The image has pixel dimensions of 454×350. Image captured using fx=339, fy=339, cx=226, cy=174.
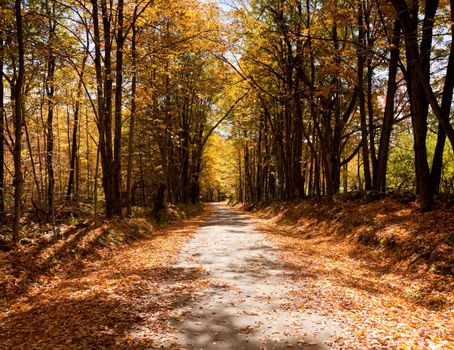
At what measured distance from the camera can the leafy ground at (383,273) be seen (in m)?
4.52

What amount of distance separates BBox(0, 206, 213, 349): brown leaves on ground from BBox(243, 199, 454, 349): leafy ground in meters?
2.39

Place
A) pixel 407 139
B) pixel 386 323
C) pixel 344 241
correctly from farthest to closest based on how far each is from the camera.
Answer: pixel 407 139
pixel 344 241
pixel 386 323

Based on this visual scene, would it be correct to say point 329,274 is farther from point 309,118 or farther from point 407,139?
point 407,139

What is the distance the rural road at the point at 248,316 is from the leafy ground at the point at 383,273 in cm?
34

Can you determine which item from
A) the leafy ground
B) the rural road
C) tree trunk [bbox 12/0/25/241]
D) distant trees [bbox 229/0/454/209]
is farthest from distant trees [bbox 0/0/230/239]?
the leafy ground

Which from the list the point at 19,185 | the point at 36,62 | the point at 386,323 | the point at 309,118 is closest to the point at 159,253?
the point at 19,185

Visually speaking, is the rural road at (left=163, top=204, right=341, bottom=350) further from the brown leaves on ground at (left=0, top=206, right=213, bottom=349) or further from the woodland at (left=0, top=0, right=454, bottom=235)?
the woodland at (left=0, top=0, right=454, bottom=235)

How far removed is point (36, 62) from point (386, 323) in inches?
544

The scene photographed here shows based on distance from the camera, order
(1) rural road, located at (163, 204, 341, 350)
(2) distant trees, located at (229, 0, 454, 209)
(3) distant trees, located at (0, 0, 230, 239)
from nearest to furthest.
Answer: (1) rural road, located at (163, 204, 341, 350)
(2) distant trees, located at (229, 0, 454, 209)
(3) distant trees, located at (0, 0, 230, 239)

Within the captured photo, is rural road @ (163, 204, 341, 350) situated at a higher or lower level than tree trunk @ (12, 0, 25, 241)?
lower

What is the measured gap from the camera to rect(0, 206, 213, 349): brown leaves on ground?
4312 mm

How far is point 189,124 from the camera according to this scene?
29047mm

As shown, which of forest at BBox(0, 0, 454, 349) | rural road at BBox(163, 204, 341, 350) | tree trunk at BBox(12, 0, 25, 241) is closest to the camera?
rural road at BBox(163, 204, 341, 350)

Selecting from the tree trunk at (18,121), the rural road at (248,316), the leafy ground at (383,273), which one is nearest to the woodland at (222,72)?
the tree trunk at (18,121)
